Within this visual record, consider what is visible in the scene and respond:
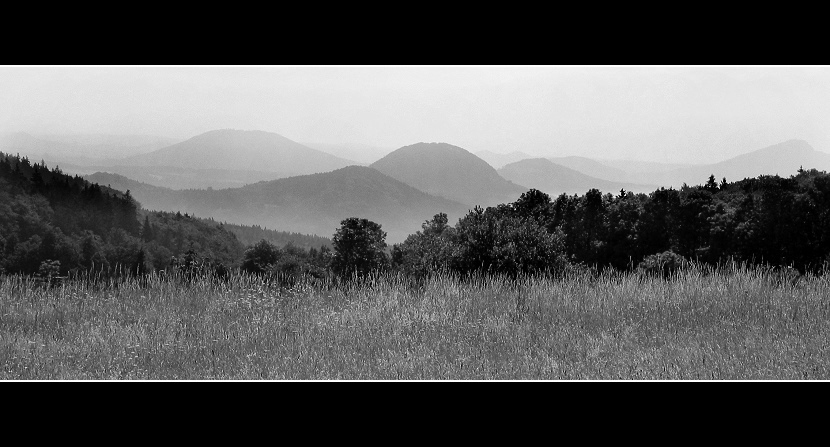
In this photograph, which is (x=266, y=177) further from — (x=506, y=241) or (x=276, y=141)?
(x=506, y=241)

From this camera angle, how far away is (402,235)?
12.4 metres

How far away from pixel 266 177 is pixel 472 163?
4055 mm

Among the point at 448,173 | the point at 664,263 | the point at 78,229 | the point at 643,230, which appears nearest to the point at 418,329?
the point at 448,173

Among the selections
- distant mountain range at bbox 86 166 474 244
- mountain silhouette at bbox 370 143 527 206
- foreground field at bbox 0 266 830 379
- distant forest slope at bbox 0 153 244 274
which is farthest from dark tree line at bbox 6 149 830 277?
foreground field at bbox 0 266 830 379

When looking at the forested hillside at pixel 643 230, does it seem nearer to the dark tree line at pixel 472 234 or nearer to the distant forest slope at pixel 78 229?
the dark tree line at pixel 472 234

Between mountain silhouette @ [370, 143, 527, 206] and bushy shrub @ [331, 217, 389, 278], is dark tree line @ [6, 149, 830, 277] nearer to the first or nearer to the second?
bushy shrub @ [331, 217, 389, 278]

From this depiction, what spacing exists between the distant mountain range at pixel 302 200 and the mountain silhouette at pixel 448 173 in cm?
34

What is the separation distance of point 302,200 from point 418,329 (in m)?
4.50

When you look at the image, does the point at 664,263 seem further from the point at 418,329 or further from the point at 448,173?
the point at 418,329

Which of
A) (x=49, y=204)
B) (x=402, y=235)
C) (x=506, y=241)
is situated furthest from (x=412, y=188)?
(x=49, y=204)

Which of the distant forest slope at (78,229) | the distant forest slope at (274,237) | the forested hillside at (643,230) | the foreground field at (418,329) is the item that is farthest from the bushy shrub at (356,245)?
the distant forest slope at (78,229)

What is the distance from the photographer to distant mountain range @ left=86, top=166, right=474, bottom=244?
11.4 metres

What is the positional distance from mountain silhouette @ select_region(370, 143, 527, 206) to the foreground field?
2.34 m

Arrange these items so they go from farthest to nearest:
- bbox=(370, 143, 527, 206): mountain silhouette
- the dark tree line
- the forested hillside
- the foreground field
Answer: the forested hillside < bbox=(370, 143, 527, 206): mountain silhouette < the dark tree line < the foreground field
